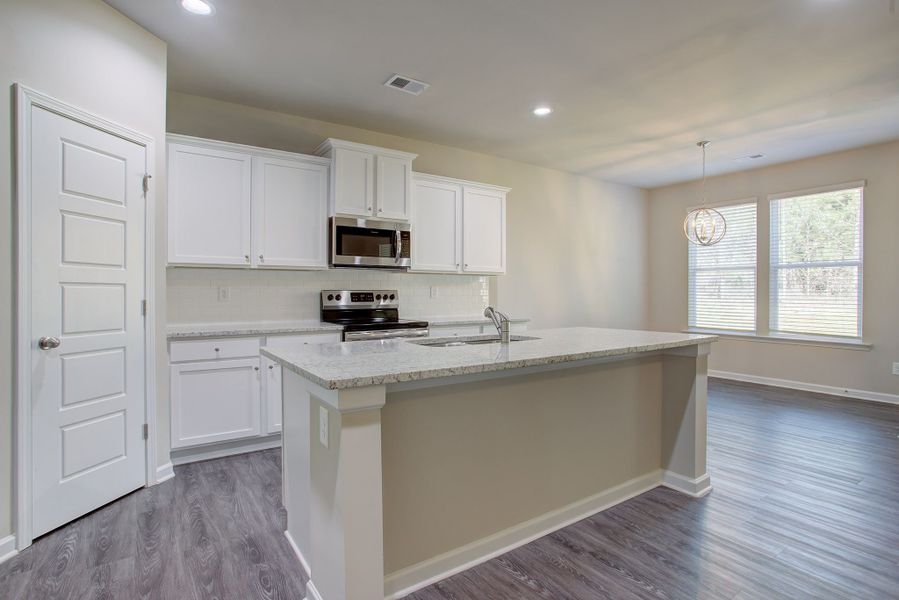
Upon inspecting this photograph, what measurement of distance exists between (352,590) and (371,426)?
20.4 inches

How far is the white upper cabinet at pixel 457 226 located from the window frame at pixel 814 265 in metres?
3.40

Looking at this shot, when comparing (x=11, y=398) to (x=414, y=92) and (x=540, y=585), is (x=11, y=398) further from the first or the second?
(x=414, y=92)

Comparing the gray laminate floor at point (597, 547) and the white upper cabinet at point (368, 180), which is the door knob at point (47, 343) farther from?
the white upper cabinet at point (368, 180)

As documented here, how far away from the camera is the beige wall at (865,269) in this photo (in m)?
4.74

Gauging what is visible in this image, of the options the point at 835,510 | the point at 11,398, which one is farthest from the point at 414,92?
the point at 835,510

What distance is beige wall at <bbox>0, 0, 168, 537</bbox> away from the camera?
2053mm

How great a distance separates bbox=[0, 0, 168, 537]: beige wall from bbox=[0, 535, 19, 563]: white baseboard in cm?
3

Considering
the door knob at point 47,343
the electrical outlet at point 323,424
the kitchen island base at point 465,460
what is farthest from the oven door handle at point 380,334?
the electrical outlet at point 323,424

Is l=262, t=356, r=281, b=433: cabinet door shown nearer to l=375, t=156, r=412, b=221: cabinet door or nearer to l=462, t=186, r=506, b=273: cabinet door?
l=375, t=156, r=412, b=221: cabinet door

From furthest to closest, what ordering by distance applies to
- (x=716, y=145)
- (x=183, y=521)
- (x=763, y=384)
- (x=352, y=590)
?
(x=763, y=384) → (x=716, y=145) → (x=183, y=521) → (x=352, y=590)

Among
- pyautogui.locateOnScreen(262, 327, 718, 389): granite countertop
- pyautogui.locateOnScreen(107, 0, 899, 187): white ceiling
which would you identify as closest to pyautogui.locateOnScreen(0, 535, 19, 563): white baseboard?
pyautogui.locateOnScreen(262, 327, 718, 389): granite countertop

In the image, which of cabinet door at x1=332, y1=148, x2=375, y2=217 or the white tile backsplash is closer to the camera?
the white tile backsplash

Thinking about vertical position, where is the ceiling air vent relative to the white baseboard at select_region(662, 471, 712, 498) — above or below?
above

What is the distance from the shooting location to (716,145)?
4.82 m
